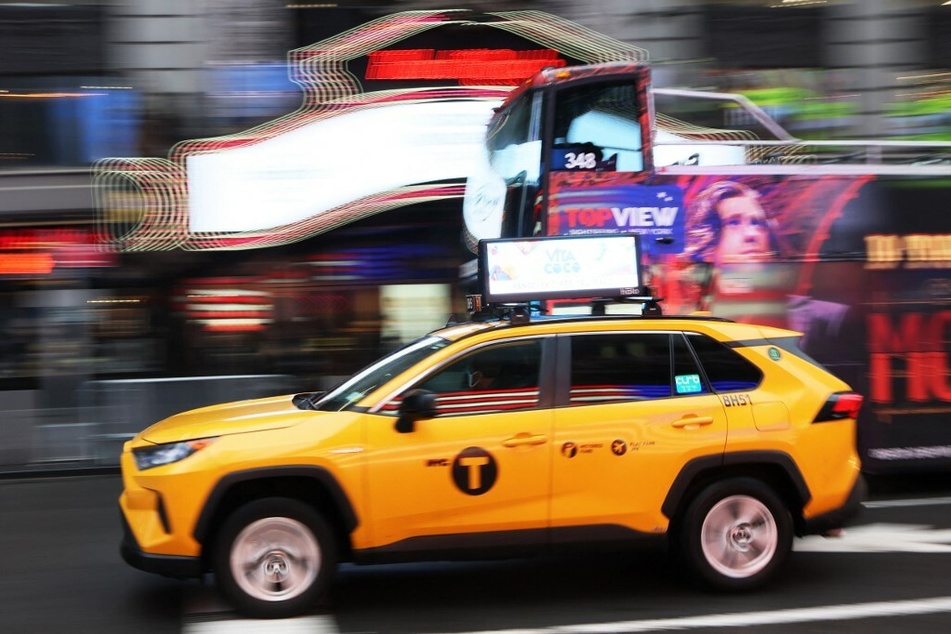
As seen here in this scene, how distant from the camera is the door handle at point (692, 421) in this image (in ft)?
19.1

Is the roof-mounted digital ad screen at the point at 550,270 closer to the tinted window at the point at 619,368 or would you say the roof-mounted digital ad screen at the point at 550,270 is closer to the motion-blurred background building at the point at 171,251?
the tinted window at the point at 619,368

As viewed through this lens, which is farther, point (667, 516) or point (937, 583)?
point (937, 583)

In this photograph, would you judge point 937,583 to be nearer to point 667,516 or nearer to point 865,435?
point 667,516

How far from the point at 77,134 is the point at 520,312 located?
10450 mm

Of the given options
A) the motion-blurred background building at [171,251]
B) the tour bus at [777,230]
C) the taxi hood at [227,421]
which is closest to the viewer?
the taxi hood at [227,421]

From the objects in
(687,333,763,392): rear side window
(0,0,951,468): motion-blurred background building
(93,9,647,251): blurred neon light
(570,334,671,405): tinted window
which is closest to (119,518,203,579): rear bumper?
(570,334,671,405): tinted window

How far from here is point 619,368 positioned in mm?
5918

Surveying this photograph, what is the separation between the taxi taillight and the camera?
6.03 meters

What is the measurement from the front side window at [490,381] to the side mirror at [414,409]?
128 millimetres

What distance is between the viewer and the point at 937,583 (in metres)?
6.22

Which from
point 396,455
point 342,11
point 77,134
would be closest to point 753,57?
point 342,11

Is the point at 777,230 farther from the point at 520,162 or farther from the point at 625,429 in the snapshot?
the point at 625,429

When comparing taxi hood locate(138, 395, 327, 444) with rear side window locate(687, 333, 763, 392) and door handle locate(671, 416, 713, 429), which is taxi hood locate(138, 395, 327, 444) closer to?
door handle locate(671, 416, 713, 429)

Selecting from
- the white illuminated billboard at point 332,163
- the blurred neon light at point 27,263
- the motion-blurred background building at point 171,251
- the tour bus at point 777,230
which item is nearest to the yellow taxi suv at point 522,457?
the tour bus at point 777,230
